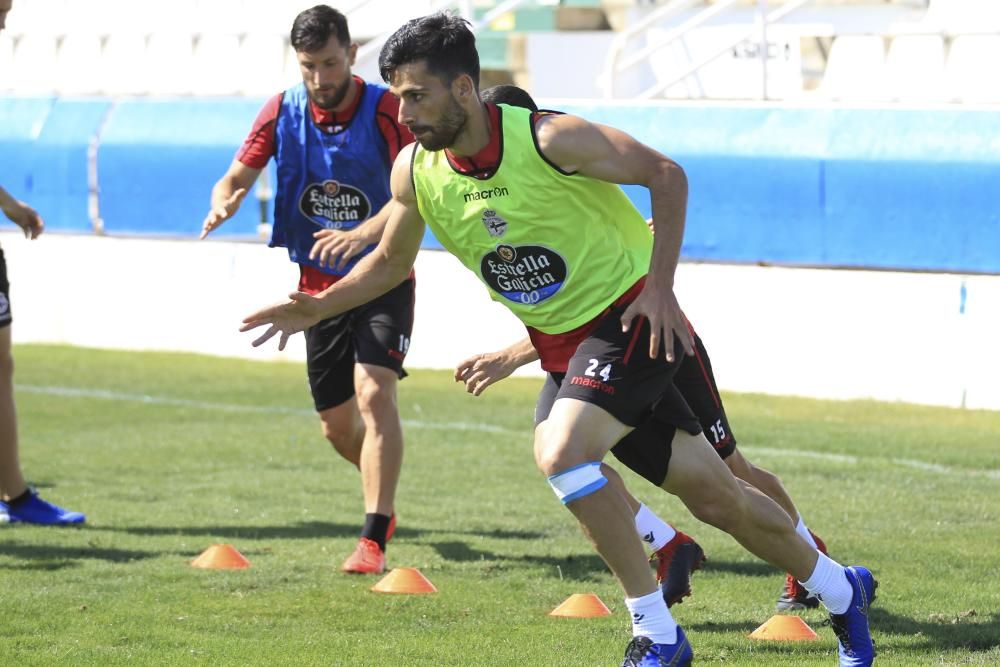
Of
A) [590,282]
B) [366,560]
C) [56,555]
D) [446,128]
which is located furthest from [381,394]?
[446,128]

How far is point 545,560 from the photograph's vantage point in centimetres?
750

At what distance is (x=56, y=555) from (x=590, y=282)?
337cm

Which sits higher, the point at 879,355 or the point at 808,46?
the point at 808,46

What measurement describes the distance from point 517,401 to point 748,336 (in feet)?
6.08

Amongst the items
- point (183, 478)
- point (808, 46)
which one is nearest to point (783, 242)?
point (808, 46)

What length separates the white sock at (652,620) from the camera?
5109 millimetres

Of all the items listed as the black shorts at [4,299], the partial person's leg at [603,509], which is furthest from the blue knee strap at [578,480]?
the black shorts at [4,299]

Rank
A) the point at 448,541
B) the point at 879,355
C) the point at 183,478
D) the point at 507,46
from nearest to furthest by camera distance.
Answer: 1. the point at 448,541
2. the point at 183,478
3. the point at 879,355
4. the point at 507,46

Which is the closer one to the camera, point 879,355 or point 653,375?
point 653,375

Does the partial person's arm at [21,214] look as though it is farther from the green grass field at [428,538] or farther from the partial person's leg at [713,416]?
the partial person's leg at [713,416]

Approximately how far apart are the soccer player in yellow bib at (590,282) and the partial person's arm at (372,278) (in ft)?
0.28

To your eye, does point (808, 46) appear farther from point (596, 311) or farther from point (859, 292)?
point (596, 311)

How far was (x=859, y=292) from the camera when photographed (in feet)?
41.3

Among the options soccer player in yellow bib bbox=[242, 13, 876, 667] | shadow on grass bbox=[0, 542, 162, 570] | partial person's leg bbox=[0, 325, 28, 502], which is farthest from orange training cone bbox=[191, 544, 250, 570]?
soccer player in yellow bib bbox=[242, 13, 876, 667]
